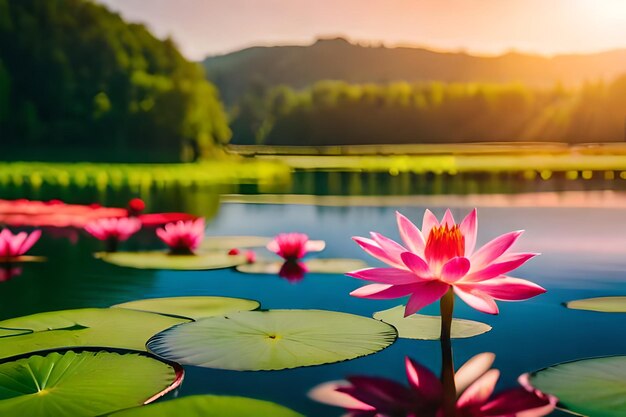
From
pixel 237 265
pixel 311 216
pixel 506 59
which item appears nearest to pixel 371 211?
pixel 311 216

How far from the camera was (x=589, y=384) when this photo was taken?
36.0 inches

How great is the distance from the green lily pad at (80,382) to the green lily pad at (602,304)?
35.4 inches

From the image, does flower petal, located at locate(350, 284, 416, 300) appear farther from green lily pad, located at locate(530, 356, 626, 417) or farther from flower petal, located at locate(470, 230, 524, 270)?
green lily pad, located at locate(530, 356, 626, 417)

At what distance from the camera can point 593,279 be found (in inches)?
73.5

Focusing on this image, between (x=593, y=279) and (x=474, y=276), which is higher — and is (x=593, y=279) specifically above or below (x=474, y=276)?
below

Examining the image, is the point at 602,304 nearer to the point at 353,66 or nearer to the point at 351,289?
the point at 351,289

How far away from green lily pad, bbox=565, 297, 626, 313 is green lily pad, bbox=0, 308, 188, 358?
816 millimetres

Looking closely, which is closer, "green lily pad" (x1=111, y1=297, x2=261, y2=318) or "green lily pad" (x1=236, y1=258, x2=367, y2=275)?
"green lily pad" (x1=111, y1=297, x2=261, y2=318)

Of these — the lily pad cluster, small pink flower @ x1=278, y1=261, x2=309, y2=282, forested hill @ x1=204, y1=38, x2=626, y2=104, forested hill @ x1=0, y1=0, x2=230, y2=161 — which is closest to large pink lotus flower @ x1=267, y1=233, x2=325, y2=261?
small pink flower @ x1=278, y1=261, x2=309, y2=282

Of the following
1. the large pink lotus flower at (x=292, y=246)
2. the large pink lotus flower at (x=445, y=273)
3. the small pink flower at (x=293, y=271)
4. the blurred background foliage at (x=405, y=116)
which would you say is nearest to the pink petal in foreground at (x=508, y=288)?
the large pink lotus flower at (x=445, y=273)

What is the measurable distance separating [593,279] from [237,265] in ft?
3.19

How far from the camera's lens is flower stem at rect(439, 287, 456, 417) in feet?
2.77

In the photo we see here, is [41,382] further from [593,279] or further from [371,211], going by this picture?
[371,211]

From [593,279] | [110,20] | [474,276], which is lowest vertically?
[593,279]
